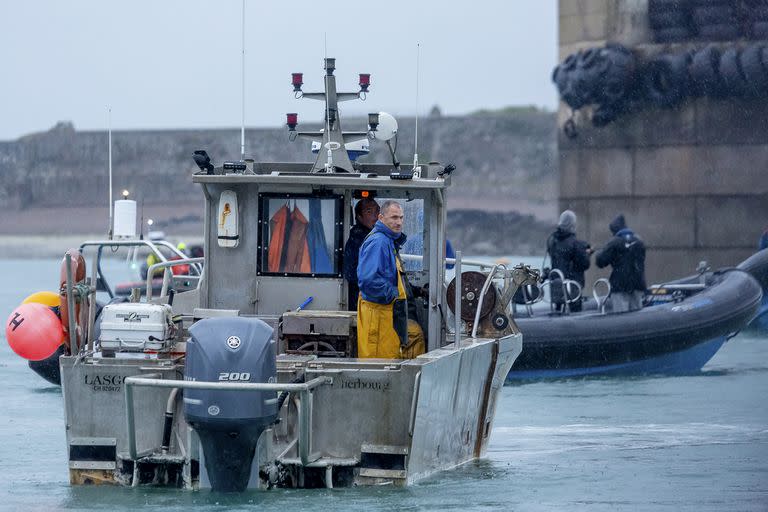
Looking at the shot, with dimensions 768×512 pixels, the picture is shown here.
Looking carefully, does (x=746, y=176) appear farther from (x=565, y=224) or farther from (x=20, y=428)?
(x=20, y=428)

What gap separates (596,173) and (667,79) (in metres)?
2.30

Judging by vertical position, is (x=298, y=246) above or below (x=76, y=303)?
above

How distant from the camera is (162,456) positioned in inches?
363

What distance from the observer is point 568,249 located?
18469mm

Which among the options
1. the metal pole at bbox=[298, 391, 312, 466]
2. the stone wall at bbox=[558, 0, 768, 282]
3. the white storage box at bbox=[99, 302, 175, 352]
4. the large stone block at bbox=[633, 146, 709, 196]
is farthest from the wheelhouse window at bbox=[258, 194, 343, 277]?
the large stone block at bbox=[633, 146, 709, 196]

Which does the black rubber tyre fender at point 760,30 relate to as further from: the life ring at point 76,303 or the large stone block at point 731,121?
the life ring at point 76,303

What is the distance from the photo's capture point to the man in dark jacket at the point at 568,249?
60.4 feet

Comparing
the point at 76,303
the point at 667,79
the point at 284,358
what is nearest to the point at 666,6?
the point at 667,79

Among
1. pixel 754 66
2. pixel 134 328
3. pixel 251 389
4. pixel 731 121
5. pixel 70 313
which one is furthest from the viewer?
pixel 731 121

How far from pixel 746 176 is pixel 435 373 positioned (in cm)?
2004

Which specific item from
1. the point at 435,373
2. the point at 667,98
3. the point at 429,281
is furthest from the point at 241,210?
the point at 667,98

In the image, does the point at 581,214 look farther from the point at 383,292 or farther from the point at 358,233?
the point at 383,292

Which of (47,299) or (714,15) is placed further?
(714,15)

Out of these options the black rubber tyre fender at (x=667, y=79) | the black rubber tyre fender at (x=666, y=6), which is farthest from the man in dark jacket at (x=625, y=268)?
the black rubber tyre fender at (x=666, y=6)
